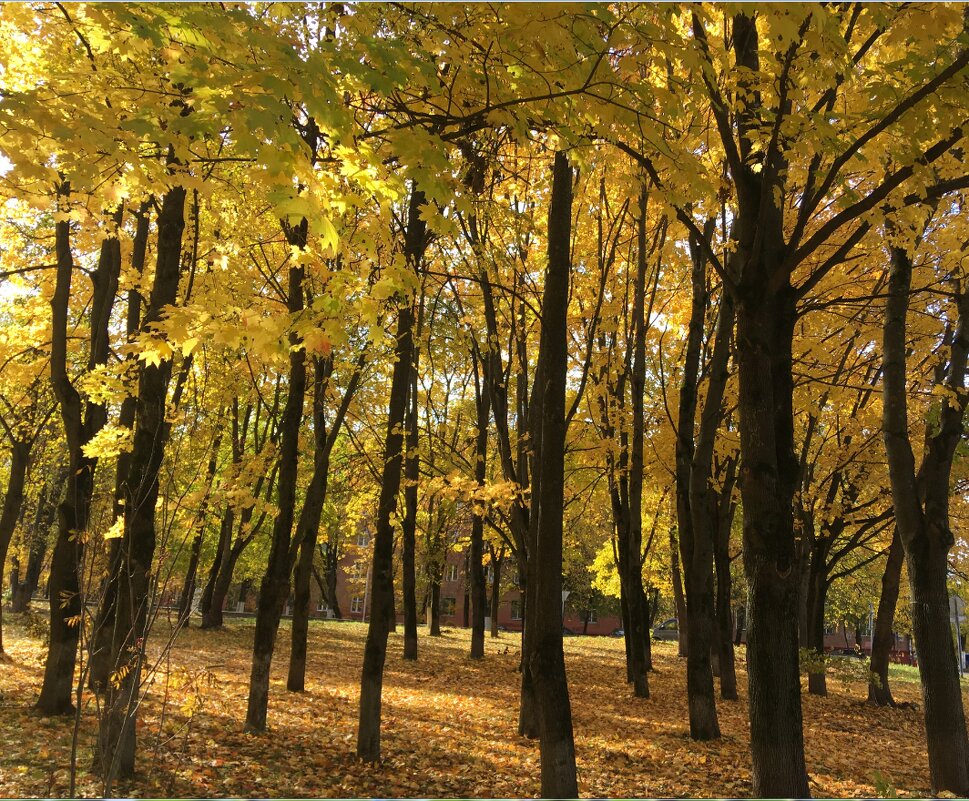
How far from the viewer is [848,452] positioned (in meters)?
12.9

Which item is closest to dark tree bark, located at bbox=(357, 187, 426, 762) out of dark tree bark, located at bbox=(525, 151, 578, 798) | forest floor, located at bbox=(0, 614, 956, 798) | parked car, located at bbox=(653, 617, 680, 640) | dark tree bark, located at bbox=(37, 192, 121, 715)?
forest floor, located at bbox=(0, 614, 956, 798)

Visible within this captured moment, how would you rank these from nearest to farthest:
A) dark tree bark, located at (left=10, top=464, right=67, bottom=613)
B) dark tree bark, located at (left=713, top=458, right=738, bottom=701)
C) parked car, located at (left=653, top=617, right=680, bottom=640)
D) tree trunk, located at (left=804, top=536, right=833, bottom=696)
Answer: dark tree bark, located at (left=713, top=458, right=738, bottom=701), tree trunk, located at (left=804, top=536, right=833, bottom=696), dark tree bark, located at (left=10, top=464, right=67, bottom=613), parked car, located at (left=653, top=617, right=680, bottom=640)

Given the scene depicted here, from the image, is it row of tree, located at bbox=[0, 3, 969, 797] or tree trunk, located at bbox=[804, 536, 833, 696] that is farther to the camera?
tree trunk, located at bbox=[804, 536, 833, 696]

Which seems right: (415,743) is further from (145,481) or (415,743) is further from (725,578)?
(725,578)

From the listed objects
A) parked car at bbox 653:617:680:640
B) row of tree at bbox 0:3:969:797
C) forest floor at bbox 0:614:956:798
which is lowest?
parked car at bbox 653:617:680:640

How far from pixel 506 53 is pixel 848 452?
12.0 meters

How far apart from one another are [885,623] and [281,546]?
37.3 feet

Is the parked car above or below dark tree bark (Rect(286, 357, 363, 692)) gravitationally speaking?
below

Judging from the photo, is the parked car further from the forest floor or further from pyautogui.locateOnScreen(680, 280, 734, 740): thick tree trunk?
pyautogui.locateOnScreen(680, 280, 734, 740): thick tree trunk

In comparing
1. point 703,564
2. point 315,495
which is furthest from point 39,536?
point 703,564

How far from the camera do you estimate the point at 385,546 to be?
7.46 meters

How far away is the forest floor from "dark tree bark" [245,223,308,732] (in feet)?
1.50

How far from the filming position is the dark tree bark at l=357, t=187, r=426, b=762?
22.7ft

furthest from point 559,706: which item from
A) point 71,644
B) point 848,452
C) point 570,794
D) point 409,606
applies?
point 409,606
